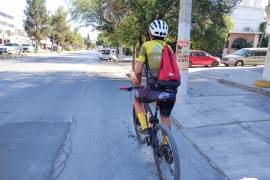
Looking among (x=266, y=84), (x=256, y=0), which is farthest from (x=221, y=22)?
(x=256, y=0)

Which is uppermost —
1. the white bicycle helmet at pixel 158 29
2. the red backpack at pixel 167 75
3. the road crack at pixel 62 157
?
the white bicycle helmet at pixel 158 29

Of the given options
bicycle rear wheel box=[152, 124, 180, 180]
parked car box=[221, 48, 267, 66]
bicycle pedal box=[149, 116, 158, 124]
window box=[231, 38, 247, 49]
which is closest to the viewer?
bicycle rear wheel box=[152, 124, 180, 180]

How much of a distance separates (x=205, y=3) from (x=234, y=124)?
26.2ft

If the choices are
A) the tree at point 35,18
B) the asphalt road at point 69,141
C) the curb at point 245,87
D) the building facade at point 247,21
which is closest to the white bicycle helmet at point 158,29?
the asphalt road at point 69,141

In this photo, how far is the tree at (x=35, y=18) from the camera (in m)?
55.6

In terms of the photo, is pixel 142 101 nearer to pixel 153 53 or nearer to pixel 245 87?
pixel 153 53

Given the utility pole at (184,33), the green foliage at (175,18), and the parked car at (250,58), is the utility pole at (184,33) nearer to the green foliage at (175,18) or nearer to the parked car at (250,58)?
the green foliage at (175,18)

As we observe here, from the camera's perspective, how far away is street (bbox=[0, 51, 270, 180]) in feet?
13.7

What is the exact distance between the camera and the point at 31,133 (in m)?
5.73

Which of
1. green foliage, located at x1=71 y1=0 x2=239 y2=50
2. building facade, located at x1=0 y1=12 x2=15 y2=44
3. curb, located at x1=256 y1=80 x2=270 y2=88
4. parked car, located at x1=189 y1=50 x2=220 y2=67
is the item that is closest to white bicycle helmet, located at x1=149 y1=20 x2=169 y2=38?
curb, located at x1=256 y1=80 x2=270 y2=88

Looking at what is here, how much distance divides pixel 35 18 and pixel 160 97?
5755 centimetres

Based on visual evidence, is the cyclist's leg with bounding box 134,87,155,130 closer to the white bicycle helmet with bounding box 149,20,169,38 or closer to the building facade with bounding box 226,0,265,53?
the white bicycle helmet with bounding box 149,20,169,38

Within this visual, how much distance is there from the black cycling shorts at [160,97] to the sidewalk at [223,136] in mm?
954

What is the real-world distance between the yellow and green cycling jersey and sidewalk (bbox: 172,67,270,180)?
162 cm
